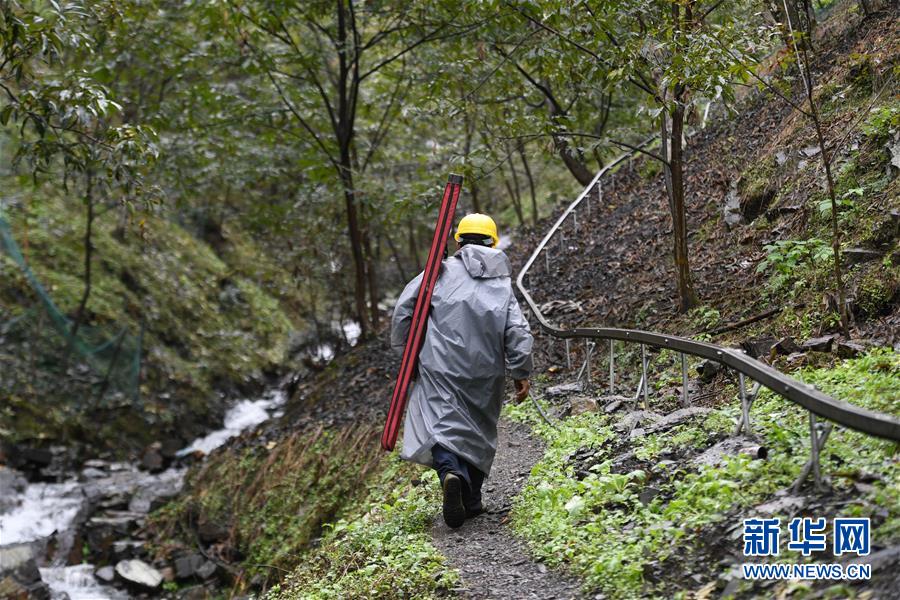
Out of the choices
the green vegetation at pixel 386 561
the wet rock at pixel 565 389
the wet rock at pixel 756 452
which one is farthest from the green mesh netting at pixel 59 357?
the wet rock at pixel 756 452

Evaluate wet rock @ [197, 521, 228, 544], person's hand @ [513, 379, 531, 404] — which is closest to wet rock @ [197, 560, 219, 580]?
wet rock @ [197, 521, 228, 544]

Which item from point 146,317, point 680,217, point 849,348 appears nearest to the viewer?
point 849,348

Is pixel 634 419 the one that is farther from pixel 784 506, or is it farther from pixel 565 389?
pixel 565 389

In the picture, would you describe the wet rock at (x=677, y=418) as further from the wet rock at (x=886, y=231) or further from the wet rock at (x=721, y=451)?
the wet rock at (x=886, y=231)

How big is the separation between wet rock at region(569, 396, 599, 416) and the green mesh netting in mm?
10532

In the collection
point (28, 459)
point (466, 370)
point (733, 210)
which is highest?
point (733, 210)

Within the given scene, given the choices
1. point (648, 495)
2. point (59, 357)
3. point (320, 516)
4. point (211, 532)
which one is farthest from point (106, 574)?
point (648, 495)

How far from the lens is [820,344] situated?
6.07 metres

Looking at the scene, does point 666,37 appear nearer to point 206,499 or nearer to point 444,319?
point 444,319

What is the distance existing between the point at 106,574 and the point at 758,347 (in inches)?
331

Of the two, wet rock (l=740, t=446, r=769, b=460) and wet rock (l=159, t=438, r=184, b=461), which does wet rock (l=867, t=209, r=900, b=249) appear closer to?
wet rock (l=740, t=446, r=769, b=460)

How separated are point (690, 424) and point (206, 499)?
783 cm

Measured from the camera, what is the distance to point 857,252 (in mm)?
7020

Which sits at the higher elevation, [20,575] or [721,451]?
[721,451]
